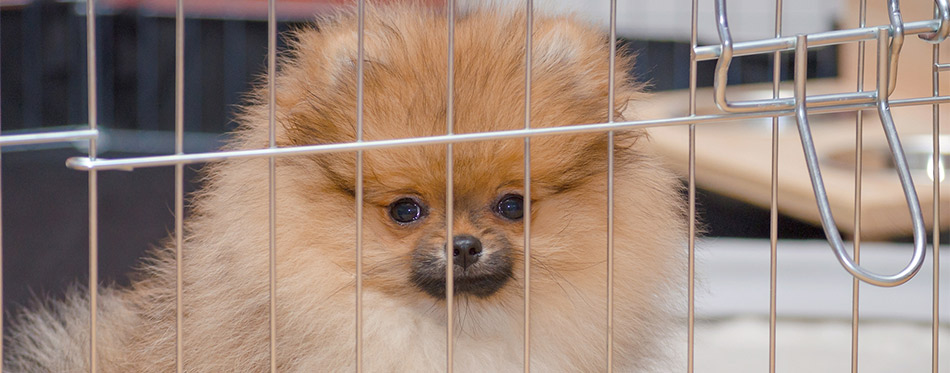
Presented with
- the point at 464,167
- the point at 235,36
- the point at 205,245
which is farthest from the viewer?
the point at 235,36

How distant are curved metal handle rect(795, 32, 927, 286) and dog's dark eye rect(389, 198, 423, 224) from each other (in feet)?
2.06

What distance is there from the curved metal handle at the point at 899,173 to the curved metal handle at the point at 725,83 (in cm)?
3

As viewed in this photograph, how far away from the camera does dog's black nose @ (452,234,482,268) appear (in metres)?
1.37

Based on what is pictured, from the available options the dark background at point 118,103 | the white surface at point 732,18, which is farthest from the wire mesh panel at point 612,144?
the white surface at point 732,18

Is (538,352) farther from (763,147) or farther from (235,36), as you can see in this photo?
(235,36)

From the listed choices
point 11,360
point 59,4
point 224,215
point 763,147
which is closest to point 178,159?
point 224,215

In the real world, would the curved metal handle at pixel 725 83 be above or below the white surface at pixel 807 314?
above

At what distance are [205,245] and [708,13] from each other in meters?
3.51

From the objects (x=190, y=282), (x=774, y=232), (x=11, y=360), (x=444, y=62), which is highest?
(x=444, y=62)

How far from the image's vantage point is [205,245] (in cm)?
156

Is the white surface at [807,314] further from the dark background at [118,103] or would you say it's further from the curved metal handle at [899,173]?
the curved metal handle at [899,173]

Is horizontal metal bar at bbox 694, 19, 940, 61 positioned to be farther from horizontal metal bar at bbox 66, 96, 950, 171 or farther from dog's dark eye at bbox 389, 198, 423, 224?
dog's dark eye at bbox 389, 198, 423, 224

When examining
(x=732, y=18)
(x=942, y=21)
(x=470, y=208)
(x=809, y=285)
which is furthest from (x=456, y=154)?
(x=732, y=18)

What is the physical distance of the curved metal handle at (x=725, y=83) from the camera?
1.10m
